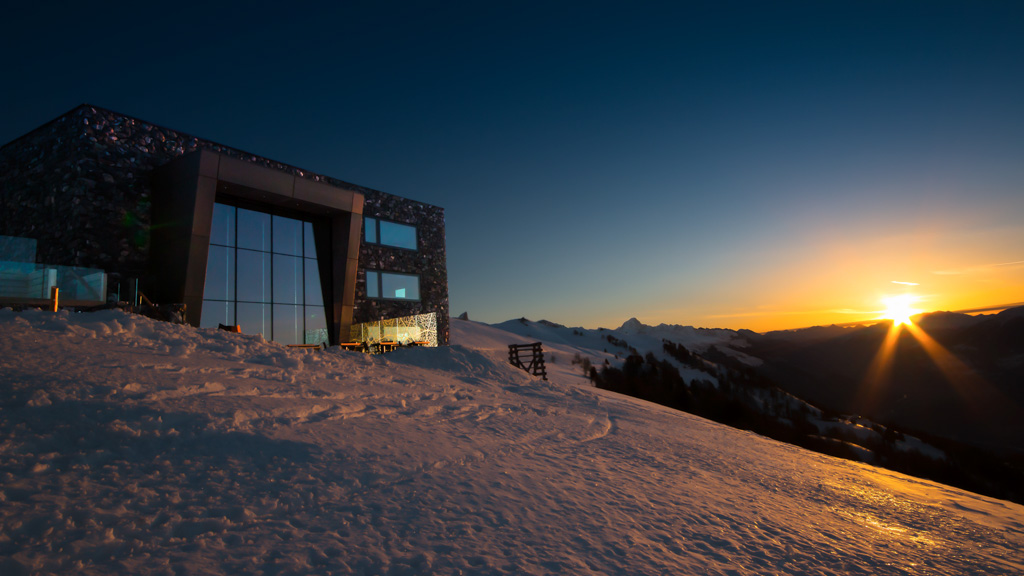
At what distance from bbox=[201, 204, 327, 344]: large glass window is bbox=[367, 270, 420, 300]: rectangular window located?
2.64 metres

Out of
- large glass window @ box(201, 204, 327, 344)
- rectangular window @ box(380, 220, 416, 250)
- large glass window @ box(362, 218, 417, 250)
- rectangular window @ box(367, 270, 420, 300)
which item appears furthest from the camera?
rectangular window @ box(380, 220, 416, 250)

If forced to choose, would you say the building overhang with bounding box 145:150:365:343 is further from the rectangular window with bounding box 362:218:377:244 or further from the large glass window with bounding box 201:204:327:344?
the rectangular window with bounding box 362:218:377:244

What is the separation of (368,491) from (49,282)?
12039mm

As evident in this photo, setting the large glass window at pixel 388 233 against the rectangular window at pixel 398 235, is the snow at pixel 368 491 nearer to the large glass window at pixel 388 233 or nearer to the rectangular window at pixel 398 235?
the large glass window at pixel 388 233

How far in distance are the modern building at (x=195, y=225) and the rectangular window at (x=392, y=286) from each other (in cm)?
29

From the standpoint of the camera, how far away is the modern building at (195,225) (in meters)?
13.5

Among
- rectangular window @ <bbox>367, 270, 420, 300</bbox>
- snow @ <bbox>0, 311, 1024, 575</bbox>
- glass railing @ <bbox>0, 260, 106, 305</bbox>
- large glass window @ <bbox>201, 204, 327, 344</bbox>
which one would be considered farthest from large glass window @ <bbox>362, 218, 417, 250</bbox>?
snow @ <bbox>0, 311, 1024, 575</bbox>

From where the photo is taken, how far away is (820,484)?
721cm

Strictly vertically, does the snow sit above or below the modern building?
below

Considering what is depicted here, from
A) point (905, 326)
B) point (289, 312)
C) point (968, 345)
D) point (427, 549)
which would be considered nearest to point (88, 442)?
point (427, 549)

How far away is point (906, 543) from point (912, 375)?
55.4 m

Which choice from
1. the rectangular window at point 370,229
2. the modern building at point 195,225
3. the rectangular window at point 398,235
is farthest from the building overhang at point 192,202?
the rectangular window at point 398,235

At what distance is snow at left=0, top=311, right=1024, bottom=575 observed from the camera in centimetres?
340

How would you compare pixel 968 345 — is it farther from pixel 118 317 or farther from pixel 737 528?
pixel 118 317
